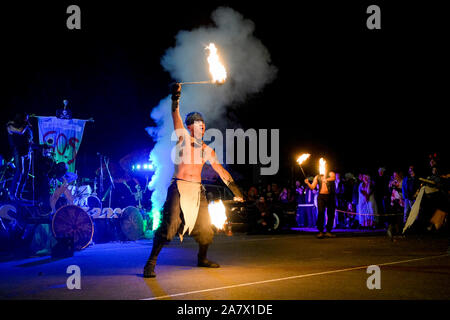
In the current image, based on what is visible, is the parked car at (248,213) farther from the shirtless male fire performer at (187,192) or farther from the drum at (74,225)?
the shirtless male fire performer at (187,192)

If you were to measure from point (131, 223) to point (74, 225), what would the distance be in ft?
10.6

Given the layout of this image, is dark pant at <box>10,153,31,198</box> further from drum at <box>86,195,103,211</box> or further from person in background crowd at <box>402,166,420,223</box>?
Result: person in background crowd at <box>402,166,420,223</box>

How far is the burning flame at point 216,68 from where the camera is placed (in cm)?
745

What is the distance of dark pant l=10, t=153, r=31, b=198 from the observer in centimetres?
1003

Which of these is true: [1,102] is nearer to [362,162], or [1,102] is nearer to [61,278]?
[61,278]

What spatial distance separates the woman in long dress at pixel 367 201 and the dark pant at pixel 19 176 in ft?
41.5

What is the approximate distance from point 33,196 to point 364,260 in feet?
24.3

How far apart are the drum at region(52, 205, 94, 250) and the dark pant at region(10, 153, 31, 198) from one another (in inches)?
38.6

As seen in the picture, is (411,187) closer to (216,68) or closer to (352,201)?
(352,201)

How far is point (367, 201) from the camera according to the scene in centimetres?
1780

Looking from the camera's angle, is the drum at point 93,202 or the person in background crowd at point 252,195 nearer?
the drum at point 93,202
